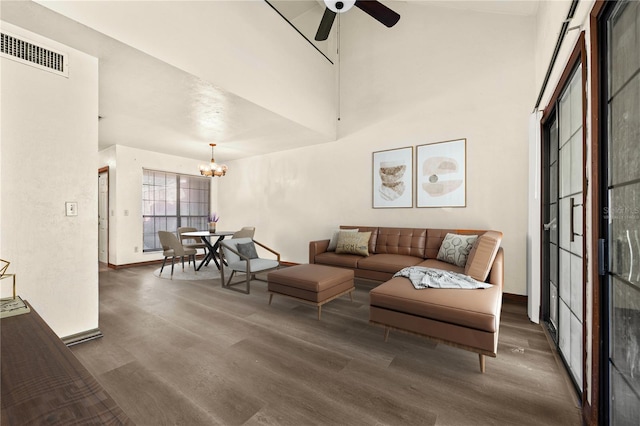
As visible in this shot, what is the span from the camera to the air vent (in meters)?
2.06

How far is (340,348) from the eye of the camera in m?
2.31

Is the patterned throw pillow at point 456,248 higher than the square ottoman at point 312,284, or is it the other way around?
the patterned throw pillow at point 456,248

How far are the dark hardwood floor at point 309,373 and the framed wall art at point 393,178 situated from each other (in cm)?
215

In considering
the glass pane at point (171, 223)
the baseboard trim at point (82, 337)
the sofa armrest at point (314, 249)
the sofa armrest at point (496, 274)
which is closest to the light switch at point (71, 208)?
the baseboard trim at point (82, 337)

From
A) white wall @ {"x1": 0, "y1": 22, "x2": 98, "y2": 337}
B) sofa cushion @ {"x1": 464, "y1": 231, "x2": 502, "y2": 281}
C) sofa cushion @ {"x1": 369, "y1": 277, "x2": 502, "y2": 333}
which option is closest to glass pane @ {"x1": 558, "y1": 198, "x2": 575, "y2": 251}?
sofa cushion @ {"x1": 464, "y1": 231, "x2": 502, "y2": 281}

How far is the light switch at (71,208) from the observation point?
7.79ft

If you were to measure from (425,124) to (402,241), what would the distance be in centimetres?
186

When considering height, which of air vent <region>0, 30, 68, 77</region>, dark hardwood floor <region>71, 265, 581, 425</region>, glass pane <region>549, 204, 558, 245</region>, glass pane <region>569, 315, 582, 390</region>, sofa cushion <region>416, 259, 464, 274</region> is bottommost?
dark hardwood floor <region>71, 265, 581, 425</region>

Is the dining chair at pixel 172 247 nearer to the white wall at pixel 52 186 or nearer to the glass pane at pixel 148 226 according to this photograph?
the glass pane at pixel 148 226

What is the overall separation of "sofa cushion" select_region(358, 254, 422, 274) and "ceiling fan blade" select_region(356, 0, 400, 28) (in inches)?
112

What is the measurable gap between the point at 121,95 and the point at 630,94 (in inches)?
170

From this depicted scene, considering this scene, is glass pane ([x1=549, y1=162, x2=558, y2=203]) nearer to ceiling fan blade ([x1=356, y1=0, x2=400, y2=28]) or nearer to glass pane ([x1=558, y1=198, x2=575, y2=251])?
glass pane ([x1=558, y1=198, x2=575, y2=251])

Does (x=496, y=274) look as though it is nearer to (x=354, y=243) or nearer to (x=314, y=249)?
(x=354, y=243)

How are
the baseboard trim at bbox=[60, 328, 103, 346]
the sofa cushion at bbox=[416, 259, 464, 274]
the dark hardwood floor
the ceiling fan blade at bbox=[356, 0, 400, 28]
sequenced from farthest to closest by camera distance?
the sofa cushion at bbox=[416, 259, 464, 274]
the ceiling fan blade at bbox=[356, 0, 400, 28]
the baseboard trim at bbox=[60, 328, 103, 346]
the dark hardwood floor
